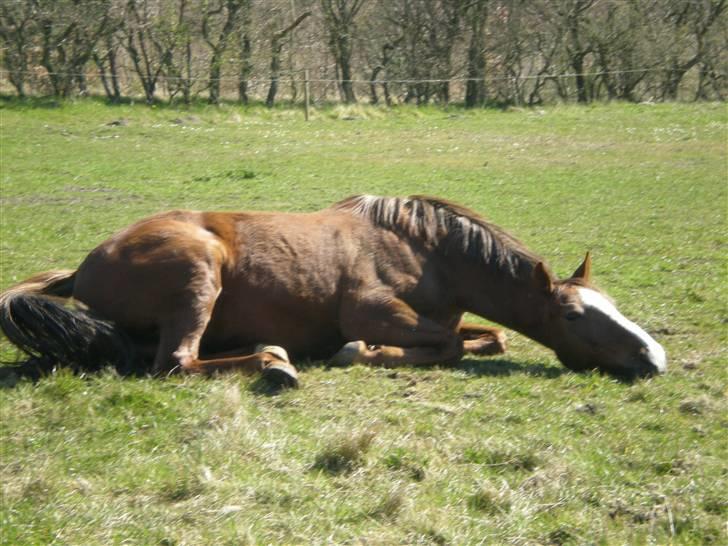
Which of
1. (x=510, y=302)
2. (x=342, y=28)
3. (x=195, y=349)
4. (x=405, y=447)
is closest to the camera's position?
(x=405, y=447)

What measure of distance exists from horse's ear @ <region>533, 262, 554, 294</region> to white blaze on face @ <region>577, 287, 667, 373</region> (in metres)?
0.20

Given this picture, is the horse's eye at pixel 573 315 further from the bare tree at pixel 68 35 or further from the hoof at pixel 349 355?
the bare tree at pixel 68 35

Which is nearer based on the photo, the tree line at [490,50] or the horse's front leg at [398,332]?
the horse's front leg at [398,332]

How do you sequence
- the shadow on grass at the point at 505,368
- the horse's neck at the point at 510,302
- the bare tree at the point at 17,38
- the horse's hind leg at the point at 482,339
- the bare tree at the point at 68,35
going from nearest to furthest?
the shadow on grass at the point at 505,368
the horse's neck at the point at 510,302
the horse's hind leg at the point at 482,339
the bare tree at the point at 17,38
the bare tree at the point at 68,35

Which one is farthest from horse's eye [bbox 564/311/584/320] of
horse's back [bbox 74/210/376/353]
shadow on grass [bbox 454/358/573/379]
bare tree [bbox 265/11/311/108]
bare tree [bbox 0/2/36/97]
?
bare tree [bbox 265/11/311/108]

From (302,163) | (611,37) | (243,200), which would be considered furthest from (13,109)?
(611,37)

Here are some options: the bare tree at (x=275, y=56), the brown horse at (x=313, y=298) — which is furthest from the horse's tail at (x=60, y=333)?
the bare tree at (x=275, y=56)

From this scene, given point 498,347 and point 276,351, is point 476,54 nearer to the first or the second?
point 498,347

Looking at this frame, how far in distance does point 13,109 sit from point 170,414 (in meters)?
20.7

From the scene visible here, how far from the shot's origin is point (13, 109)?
2434 centimetres

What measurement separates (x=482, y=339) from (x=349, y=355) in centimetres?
124

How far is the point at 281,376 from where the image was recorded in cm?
605

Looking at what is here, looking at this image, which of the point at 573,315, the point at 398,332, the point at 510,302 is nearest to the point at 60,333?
the point at 398,332

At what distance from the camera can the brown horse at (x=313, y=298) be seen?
21.1ft
